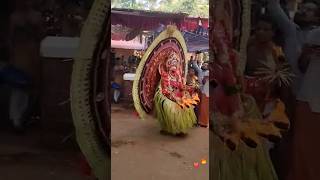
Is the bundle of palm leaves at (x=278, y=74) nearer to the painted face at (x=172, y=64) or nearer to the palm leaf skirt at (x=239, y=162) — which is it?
the palm leaf skirt at (x=239, y=162)

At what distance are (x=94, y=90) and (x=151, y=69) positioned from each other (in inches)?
146

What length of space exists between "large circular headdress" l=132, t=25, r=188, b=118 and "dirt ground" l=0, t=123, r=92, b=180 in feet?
12.2

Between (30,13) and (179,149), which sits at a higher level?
(30,13)

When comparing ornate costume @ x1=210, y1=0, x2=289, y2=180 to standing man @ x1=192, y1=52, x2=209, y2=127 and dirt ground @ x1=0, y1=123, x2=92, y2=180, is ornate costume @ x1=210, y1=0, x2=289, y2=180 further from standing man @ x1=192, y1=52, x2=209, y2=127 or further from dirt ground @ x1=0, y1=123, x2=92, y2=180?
standing man @ x1=192, y1=52, x2=209, y2=127

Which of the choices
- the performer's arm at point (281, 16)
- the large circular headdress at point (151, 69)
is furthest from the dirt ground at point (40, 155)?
the large circular headdress at point (151, 69)

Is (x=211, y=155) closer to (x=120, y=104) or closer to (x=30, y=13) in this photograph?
(x=30, y=13)

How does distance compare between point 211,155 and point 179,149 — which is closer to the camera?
point 211,155

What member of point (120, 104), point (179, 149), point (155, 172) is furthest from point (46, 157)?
point (120, 104)

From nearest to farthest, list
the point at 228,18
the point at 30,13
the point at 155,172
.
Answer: the point at 30,13 < the point at 228,18 < the point at 155,172

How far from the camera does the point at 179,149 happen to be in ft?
18.5

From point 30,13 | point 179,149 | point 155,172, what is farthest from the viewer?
point 179,149

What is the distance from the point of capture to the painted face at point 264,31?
8.28 ft

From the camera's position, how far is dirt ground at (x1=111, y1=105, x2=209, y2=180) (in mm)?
4836

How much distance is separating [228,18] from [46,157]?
1.20m
